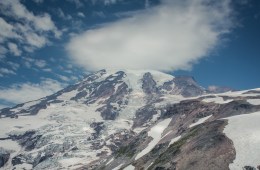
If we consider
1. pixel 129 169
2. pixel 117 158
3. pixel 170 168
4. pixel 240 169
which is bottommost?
pixel 240 169

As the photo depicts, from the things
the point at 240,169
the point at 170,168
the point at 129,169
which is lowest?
the point at 240,169

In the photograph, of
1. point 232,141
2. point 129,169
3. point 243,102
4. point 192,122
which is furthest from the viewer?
point 192,122

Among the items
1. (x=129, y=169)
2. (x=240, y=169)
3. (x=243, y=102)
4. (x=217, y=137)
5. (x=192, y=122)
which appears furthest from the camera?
(x=192, y=122)

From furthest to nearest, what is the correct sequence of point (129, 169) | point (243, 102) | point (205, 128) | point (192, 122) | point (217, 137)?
point (192, 122) < point (243, 102) < point (129, 169) < point (205, 128) < point (217, 137)

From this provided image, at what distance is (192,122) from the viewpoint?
195375 mm

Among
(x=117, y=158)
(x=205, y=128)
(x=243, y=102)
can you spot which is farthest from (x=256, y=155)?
(x=117, y=158)

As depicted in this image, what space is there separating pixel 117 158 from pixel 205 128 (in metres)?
66.1

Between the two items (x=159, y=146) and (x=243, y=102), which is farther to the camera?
(x=243, y=102)

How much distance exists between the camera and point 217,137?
113875 millimetres

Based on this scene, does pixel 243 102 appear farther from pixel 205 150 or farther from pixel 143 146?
pixel 205 150

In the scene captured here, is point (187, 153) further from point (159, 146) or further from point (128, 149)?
point (128, 149)

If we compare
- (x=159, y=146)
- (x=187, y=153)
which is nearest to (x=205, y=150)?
(x=187, y=153)

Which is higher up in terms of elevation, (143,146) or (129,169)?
(143,146)

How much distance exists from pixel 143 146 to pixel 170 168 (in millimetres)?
80039
